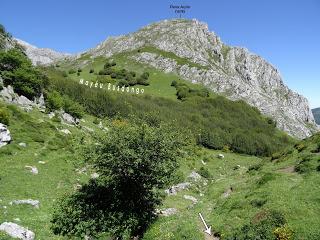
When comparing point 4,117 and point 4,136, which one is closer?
point 4,136

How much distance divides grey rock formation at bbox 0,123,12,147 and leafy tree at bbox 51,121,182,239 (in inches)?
527

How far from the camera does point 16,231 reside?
24.5 m

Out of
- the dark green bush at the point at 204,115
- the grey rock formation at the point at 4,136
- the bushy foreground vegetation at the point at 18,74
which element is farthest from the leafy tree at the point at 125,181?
the dark green bush at the point at 204,115

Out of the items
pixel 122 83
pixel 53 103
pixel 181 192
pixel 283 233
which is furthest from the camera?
pixel 122 83

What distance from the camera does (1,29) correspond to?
254ft

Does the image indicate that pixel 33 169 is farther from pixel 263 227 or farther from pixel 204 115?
pixel 204 115

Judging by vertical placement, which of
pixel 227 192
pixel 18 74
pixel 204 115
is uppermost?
pixel 18 74

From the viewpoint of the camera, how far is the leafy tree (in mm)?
30188

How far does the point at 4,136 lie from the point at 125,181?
17.4 meters

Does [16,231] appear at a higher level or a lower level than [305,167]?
lower

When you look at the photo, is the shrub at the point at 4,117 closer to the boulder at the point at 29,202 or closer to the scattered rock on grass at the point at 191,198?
the boulder at the point at 29,202

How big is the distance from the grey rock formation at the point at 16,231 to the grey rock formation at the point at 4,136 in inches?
741

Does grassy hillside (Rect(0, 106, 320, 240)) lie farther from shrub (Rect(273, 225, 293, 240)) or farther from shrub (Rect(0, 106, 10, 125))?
shrub (Rect(0, 106, 10, 125))

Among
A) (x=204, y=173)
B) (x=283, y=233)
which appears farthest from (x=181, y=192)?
(x=283, y=233)
